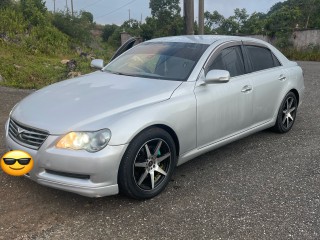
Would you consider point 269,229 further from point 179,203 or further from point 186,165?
point 186,165

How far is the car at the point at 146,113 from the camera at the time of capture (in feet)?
9.77

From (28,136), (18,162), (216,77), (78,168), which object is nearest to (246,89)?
(216,77)

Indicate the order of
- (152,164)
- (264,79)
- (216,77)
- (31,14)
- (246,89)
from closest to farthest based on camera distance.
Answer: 1. (152,164)
2. (216,77)
3. (246,89)
4. (264,79)
5. (31,14)

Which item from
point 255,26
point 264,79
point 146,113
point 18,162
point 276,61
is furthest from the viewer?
point 255,26

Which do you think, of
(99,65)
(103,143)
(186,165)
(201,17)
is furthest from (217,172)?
(201,17)

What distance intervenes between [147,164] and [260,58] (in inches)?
99.6

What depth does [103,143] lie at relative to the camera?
117 inches

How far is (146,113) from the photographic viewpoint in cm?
325

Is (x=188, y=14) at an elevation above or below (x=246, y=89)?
above

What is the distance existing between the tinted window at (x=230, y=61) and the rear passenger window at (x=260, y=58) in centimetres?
26

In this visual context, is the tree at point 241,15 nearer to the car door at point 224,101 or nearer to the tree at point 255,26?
the tree at point 255,26

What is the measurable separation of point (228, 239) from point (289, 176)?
1481mm

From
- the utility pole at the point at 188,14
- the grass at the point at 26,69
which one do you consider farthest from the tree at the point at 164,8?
the utility pole at the point at 188,14

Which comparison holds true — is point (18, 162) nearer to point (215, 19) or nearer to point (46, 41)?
point (46, 41)
